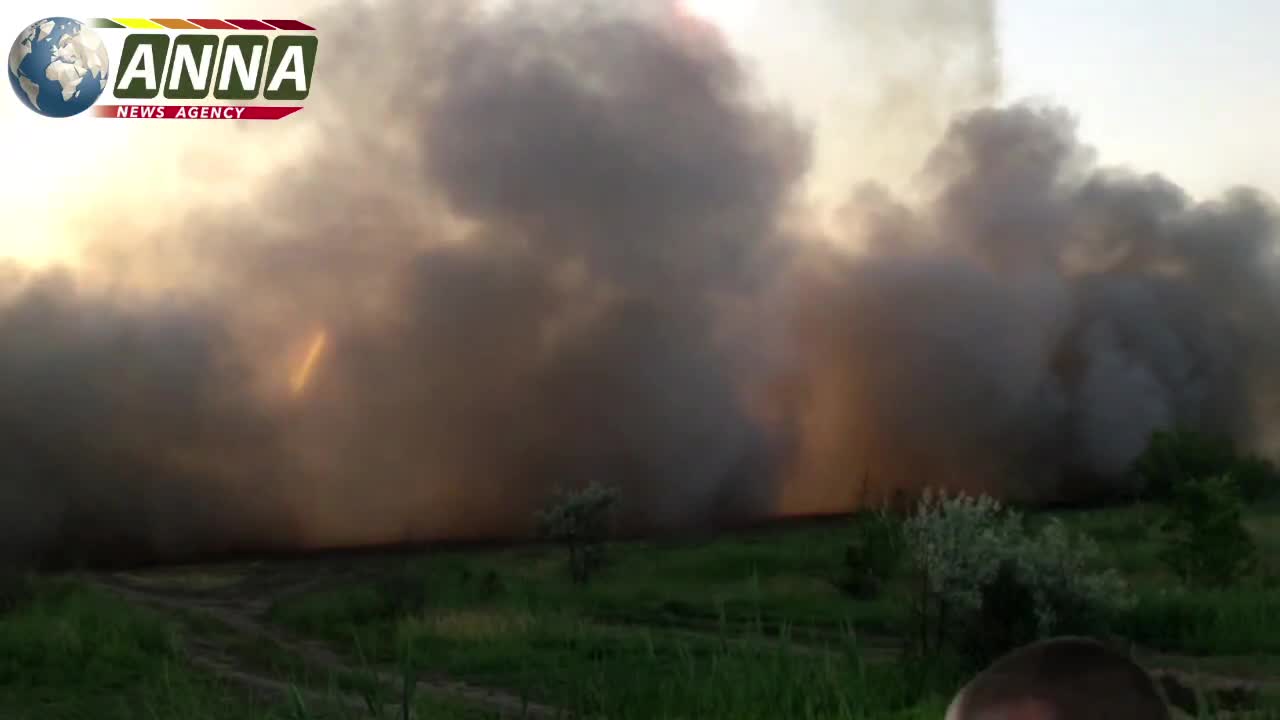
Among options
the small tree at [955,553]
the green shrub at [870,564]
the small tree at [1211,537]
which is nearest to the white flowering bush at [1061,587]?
the small tree at [955,553]

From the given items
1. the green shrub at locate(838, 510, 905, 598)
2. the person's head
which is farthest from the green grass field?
the person's head

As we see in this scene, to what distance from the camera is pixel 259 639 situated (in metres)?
30.3

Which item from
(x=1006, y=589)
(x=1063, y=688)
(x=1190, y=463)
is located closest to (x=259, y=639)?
(x=1006, y=589)

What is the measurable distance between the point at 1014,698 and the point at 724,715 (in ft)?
34.3

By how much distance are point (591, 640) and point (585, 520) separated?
72.6ft

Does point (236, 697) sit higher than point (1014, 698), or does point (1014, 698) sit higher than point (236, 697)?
point (1014, 698)

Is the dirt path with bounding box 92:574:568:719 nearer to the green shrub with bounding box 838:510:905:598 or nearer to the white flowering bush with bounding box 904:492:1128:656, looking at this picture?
the white flowering bush with bounding box 904:492:1128:656

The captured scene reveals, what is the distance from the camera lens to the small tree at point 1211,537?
2911 cm

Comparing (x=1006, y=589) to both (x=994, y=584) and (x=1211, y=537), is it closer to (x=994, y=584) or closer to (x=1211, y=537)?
(x=994, y=584)

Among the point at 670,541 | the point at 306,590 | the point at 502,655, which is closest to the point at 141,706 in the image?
the point at 502,655

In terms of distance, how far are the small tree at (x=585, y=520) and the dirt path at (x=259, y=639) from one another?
372 inches

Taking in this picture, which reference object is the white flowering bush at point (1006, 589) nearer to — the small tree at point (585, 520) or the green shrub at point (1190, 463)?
the small tree at point (585, 520)

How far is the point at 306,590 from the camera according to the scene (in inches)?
1638

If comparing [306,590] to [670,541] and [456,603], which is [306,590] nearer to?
[456,603]
